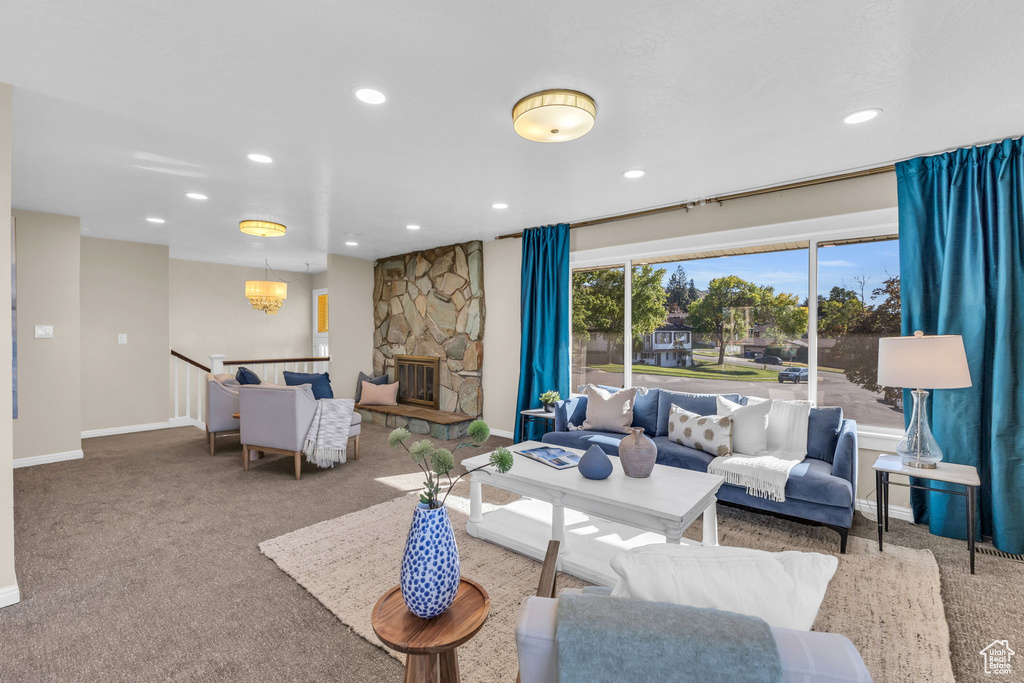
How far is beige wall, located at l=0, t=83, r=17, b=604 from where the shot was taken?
2.11 meters

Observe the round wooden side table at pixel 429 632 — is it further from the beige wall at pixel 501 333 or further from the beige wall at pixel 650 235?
the beige wall at pixel 501 333

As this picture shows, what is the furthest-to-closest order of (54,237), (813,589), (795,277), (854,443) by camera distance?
(54,237) < (795,277) < (854,443) < (813,589)

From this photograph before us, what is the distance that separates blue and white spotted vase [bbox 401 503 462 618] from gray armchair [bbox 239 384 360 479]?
10.2 feet

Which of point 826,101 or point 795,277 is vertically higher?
point 826,101

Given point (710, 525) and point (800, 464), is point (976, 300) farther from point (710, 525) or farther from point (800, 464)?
point (710, 525)

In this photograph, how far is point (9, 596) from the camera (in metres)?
2.13

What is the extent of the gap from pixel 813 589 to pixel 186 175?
4138mm

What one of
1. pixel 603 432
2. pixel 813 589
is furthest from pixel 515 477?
pixel 813 589

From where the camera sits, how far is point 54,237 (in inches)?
172

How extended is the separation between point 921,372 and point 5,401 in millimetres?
4542

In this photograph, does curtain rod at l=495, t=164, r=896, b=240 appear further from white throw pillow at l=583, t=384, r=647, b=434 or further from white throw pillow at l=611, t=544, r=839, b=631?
white throw pillow at l=611, t=544, r=839, b=631

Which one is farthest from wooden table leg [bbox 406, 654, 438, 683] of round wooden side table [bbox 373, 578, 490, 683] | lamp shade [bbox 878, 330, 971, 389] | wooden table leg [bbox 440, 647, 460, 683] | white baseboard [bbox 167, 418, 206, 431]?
white baseboard [bbox 167, 418, 206, 431]

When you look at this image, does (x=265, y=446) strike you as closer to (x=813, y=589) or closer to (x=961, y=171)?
(x=813, y=589)

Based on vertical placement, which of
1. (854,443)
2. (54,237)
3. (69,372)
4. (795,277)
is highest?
(54,237)
